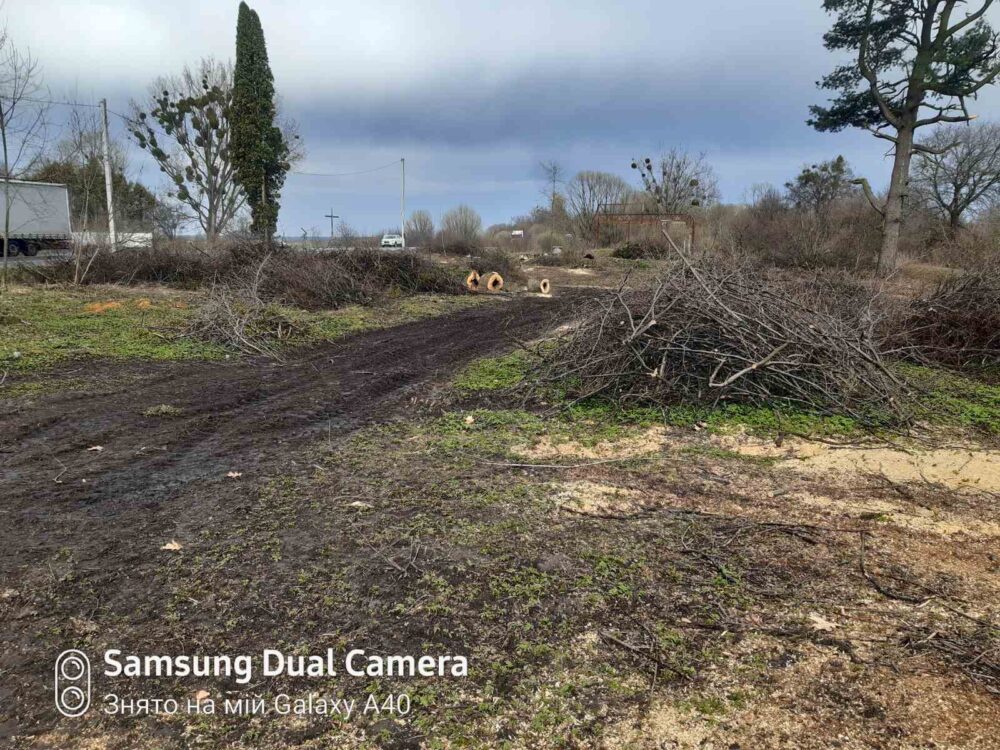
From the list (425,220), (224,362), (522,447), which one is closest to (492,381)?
(522,447)

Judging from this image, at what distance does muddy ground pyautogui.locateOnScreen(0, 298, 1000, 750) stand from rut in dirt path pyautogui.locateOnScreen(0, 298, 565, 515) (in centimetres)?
5

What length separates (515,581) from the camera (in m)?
3.08

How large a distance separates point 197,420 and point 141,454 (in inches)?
38.7

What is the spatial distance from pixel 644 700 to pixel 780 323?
15.9 feet

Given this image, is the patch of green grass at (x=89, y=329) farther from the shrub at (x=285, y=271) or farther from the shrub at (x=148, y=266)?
the shrub at (x=285, y=271)

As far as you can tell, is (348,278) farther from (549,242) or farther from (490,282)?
(549,242)

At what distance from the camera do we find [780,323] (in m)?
6.16

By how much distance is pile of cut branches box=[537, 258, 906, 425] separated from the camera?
5.96m

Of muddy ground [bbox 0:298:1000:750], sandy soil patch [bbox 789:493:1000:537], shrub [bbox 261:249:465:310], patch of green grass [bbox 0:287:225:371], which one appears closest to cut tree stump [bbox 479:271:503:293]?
shrub [bbox 261:249:465:310]

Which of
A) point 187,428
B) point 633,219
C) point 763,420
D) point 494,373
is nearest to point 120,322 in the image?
point 187,428

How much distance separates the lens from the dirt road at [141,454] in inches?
116

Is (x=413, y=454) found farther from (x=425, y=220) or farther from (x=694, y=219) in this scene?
(x=425, y=220)

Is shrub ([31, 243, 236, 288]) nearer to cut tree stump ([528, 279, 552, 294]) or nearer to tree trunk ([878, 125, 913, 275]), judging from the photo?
cut tree stump ([528, 279, 552, 294])

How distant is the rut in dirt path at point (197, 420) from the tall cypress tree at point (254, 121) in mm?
20471
